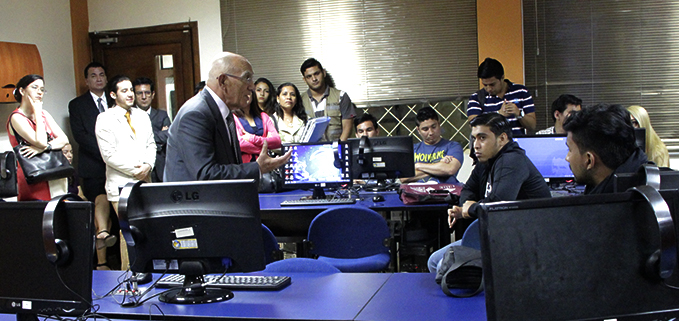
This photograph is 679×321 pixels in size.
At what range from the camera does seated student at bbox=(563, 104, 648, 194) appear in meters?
1.80

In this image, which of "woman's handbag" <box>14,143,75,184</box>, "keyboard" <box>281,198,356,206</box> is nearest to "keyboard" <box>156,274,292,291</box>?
"keyboard" <box>281,198,356,206</box>

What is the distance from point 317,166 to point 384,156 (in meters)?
0.53

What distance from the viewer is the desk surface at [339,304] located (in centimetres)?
161

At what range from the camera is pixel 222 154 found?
233cm

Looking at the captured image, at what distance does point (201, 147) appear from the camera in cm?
222

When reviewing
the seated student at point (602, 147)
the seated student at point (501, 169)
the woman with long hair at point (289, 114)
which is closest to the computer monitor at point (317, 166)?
the seated student at point (501, 169)

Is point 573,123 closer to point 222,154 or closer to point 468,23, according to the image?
point 222,154

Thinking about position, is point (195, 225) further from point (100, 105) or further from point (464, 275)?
point (100, 105)

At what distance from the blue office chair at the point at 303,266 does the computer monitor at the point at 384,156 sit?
194 cm

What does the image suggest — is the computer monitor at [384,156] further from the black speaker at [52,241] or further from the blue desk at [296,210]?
the black speaker at [52,241]

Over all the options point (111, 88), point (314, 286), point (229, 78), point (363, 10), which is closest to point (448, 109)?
point (363, 10)

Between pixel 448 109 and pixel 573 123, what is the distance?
3972 mm

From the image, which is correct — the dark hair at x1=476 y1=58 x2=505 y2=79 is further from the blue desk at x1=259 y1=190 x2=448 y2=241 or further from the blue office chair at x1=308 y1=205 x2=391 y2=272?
the blue office chair at x1=308 y1=205 x2=391 y2=272

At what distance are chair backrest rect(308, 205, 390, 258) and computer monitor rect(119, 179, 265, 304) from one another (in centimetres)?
140
